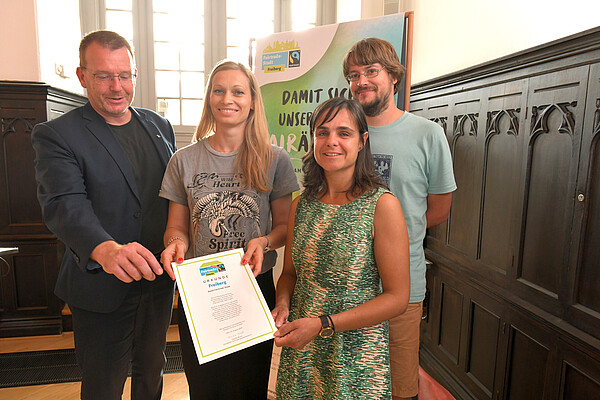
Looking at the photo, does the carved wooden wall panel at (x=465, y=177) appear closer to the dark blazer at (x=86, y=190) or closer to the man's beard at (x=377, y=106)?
the man's beard at (x=377, y=106)

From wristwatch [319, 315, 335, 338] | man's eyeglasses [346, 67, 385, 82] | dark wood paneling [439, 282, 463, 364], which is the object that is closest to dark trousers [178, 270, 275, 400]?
wristwatch [319, 315, 335, 338]

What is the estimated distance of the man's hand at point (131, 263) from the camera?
1.27 meters

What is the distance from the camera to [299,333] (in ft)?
3.86

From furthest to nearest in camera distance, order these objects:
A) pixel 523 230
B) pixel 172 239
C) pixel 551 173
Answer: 1. pixel 523 230
2. pixel 551 173
3. pixel 172 239

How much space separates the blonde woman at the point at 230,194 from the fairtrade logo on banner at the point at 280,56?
117cm

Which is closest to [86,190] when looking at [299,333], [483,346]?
[299,333]

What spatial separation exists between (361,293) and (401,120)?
712 mm

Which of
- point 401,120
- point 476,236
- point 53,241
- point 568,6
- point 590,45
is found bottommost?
point 53,241

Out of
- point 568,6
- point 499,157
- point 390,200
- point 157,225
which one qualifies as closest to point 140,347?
point 157,225

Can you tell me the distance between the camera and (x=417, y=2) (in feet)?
11.5

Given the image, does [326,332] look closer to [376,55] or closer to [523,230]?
[376,55]

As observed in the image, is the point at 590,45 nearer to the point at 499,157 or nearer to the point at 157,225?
the point at 499,157

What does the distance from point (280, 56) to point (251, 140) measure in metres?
1.34

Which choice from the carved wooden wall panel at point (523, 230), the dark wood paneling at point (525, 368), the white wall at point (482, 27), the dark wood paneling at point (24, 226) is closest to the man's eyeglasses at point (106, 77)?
the carved wooden wall panel at point (523, 230)
